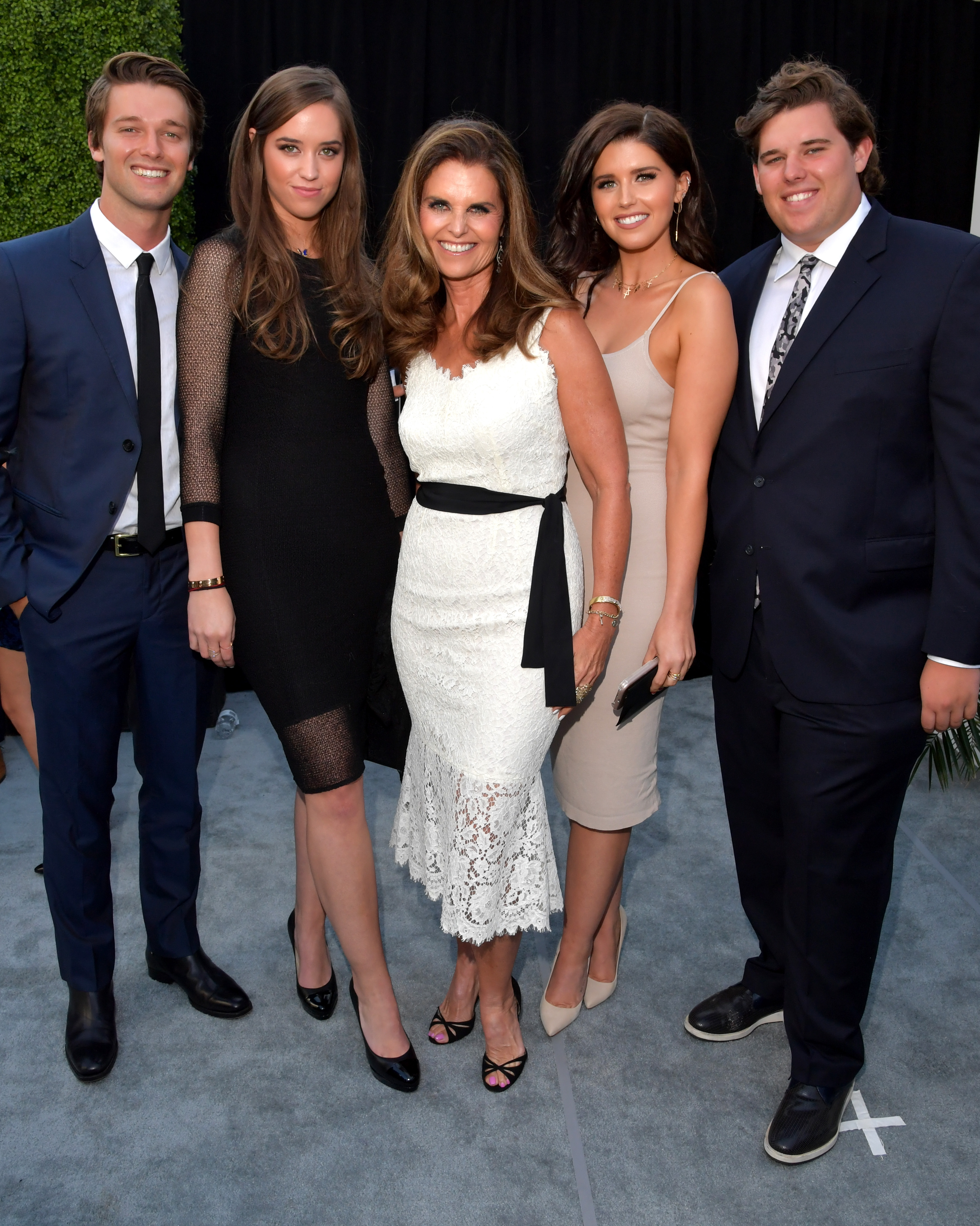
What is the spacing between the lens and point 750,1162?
1995mm

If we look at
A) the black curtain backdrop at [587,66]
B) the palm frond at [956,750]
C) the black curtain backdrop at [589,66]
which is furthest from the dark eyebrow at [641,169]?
the black curtain backdrop at [589,66]

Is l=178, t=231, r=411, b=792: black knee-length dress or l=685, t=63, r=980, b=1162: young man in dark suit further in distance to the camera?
l=178, t=231, r=411, b=792: black knee-length dress

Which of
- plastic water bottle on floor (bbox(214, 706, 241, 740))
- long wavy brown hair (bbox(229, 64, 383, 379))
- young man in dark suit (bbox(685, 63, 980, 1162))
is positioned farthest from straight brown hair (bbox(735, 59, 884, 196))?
plastic water bottle on floor (bbox(214, 706, 241, 740))

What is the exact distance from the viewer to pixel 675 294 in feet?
6.52

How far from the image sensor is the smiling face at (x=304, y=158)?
1876 mm

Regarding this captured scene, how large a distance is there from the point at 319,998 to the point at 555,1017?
21.1 inches

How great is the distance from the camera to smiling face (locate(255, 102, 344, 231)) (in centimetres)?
188

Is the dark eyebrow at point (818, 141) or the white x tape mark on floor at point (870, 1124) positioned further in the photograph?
the white x tape mark on floor at point (870, 1124)

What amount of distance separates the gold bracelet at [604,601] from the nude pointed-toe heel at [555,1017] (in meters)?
0.86

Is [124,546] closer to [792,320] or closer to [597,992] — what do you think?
[792,320]

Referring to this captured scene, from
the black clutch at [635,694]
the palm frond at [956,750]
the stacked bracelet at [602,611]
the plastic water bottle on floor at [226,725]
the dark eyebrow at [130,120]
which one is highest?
the dark eyebrow at [130,120]

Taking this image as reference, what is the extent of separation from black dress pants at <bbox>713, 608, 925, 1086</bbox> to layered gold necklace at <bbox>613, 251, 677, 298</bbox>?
0.69m

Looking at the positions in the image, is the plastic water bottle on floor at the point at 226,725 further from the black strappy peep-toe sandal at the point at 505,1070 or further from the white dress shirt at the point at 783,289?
the white dress shirt at the point at 783,289

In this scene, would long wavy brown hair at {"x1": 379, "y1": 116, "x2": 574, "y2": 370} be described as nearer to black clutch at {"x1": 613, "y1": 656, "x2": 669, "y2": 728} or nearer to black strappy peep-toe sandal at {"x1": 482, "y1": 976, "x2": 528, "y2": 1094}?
black clutch at {"x1": 613, "y1": 656, "x2": 669, "y2": 728}
